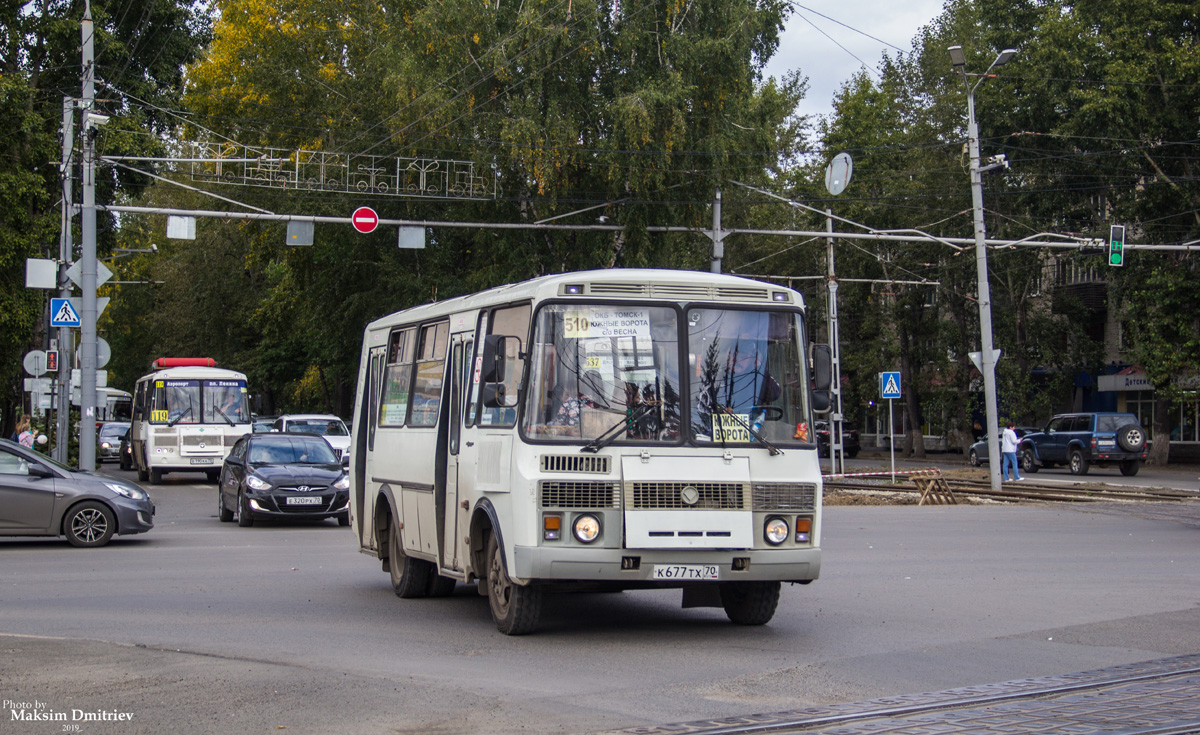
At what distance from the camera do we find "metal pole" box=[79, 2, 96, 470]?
2688 cm

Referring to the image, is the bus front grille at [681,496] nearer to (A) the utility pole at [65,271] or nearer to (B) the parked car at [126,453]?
(A) the utility pole at [65,271]

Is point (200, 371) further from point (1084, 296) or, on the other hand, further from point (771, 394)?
point (1084, 296)

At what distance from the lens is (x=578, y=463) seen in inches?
379

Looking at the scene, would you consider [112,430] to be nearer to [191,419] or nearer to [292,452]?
[191,419]

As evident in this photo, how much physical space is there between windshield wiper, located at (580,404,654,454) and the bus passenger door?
171 cm

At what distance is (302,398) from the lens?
65875 mm

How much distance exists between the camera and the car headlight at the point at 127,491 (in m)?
18.1

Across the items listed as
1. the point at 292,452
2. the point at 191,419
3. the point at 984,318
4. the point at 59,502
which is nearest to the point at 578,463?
the point at 59,502

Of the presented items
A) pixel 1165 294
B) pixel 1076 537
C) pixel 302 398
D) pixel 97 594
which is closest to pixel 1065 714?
pixel 97 594

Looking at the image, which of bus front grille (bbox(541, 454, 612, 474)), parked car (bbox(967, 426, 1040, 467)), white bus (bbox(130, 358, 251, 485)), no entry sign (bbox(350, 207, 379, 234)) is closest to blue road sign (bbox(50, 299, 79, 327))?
no entry sign (bbox(350, 207, 379, 234))

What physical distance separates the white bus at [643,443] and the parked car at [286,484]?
37.7 feet

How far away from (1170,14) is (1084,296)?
14962 millimetres

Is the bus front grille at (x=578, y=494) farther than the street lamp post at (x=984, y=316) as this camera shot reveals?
No

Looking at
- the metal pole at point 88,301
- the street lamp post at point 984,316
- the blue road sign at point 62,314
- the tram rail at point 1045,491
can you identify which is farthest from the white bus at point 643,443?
the street lamp post at point 984,316
